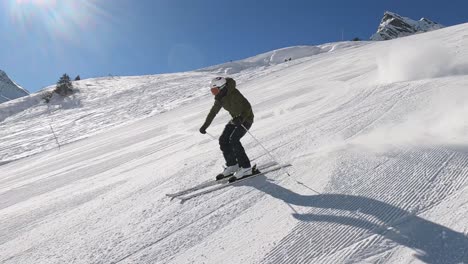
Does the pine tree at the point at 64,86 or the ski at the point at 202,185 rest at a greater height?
the pine tree at the point at 64,86

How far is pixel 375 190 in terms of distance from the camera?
16.4ft

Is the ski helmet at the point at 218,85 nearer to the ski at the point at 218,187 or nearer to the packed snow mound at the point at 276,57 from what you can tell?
the ski at the point at 218,187

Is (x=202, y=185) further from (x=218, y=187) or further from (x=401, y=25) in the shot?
(x=401, y=25)

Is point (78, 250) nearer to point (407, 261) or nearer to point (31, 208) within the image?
point (31, 208)

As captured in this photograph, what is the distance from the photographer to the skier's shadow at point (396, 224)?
3.47 metres

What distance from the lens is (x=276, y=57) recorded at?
5581 centimetres

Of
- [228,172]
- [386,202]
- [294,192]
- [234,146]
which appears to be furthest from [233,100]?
[386,202]

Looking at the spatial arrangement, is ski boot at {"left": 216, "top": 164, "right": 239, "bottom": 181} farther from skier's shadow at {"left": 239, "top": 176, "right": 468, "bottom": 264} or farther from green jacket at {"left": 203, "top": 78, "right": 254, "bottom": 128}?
skier's shadow at {"left": 239, "top": 176, "right": 468, "bottom": 264}

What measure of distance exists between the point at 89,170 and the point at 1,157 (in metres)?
9.58

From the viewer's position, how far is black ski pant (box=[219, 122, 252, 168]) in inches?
255

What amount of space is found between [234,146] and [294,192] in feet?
4.86

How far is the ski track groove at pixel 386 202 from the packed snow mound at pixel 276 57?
1592 inches

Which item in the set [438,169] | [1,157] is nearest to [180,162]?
[438,169]

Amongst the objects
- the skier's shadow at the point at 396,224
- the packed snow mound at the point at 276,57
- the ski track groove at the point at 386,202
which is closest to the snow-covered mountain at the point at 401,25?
the packed snow mound at the point at 276,57
